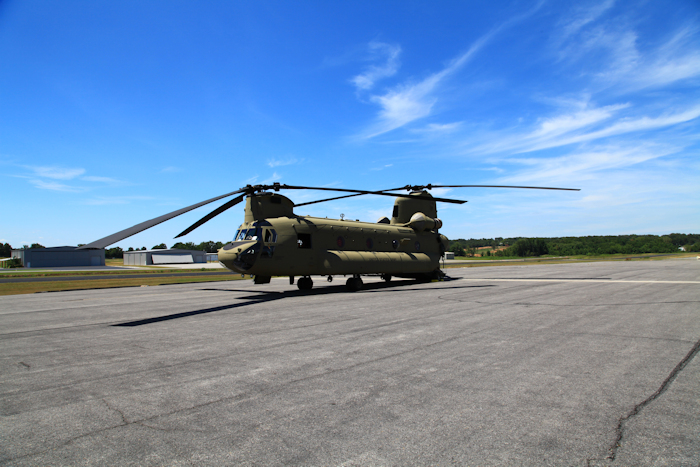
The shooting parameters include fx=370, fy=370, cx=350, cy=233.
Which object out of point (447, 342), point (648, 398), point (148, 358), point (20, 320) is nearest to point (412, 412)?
point (648, 398)

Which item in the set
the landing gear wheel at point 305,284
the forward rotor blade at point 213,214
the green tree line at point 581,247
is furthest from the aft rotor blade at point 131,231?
the green tree line at point 581,247

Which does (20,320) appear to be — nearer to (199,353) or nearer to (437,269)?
(199,353)

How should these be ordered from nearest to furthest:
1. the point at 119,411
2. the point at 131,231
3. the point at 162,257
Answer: the point at 119,411 < the point at 131,231 < the point at 162,257

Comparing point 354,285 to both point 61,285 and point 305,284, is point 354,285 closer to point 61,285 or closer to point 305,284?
point 305,284

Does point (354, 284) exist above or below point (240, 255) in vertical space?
below

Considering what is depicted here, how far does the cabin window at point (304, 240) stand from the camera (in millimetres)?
18000

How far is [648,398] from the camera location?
465 centimetres

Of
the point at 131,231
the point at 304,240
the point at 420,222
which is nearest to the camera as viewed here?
the point at 131,231

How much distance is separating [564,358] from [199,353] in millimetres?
6623

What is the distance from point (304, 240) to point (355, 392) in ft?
44.8

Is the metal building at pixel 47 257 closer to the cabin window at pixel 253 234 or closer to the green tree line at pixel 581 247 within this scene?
the cabin window at pixel 253 234

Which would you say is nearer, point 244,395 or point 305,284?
point 244,395

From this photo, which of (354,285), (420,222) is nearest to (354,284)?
(354,285)

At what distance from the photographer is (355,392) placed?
4.91 meters
